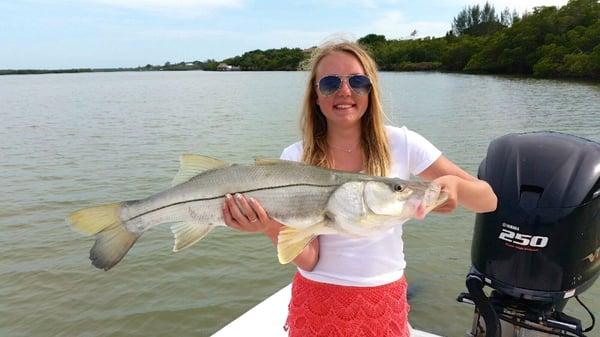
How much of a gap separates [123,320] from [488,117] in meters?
20.8

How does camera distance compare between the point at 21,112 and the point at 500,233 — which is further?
the point at 21,112

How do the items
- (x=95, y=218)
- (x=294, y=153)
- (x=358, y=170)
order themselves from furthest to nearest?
(x=294, y=153), (x=358, y=170), (x=95, y=218)

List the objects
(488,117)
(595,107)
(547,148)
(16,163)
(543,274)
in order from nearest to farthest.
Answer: (543,274) → (547,148) → (16,163) → (488,117) → (595,107)

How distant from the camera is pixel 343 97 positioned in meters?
2.59

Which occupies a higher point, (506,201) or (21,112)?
(506,201)

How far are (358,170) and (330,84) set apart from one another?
0.52 meters

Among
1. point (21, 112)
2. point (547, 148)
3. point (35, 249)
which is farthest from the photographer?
point (21, 112)

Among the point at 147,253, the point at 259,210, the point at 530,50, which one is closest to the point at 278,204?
the point at 259,210

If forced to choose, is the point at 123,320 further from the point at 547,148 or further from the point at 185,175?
the point at 547,148

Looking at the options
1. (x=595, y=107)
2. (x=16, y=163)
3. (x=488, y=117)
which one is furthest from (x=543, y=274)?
(x=595, y=107)

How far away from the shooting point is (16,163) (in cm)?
1453

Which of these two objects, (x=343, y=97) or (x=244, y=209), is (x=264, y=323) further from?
(x=343, y=97)

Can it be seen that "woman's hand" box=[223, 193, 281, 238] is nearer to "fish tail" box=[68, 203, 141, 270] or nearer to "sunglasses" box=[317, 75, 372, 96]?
"fish tail" box=[68, 203, 141, 270]

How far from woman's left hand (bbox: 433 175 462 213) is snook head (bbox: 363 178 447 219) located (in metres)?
0.06
